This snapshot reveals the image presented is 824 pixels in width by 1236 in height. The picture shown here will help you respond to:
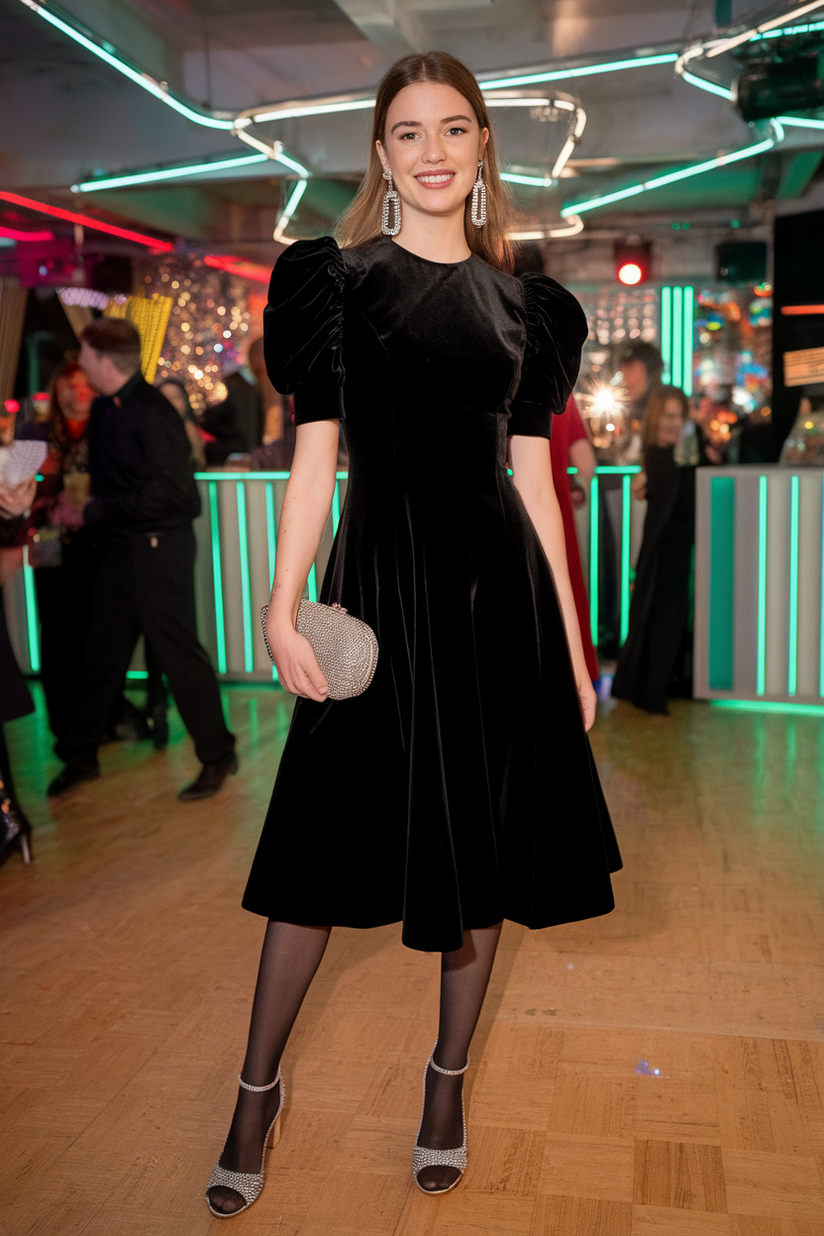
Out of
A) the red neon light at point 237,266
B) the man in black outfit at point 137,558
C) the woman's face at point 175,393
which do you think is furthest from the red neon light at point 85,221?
the man in black outfit at point 137,558

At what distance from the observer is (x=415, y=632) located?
5.13 feet

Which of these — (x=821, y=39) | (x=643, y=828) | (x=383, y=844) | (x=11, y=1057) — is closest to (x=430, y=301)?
(x=383, y=844)

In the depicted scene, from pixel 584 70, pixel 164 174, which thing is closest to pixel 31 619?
pixel 164 174

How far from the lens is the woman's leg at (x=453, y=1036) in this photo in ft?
5.49

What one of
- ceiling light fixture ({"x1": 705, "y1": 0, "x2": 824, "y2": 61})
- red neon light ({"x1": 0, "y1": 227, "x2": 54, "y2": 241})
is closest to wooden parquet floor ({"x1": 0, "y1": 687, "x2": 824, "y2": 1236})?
ceiling light fixture ({"x1": 705, "y1": 0, "x2": 824, "y2": 61})

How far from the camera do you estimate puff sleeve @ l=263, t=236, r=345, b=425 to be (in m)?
1.53

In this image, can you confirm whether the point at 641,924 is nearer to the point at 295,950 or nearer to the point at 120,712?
the point at 295,950

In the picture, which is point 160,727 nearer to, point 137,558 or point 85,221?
point 137,558

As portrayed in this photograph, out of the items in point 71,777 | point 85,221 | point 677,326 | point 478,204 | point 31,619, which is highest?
point 85,221

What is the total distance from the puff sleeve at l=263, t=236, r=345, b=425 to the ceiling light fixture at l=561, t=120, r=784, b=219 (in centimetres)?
490

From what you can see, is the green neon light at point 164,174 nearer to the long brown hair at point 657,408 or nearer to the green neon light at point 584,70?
the green neon light at point 584,70

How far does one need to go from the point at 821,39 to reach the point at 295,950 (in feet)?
14.5

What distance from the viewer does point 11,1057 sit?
2107 millimetres

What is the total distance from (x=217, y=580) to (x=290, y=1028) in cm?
408
